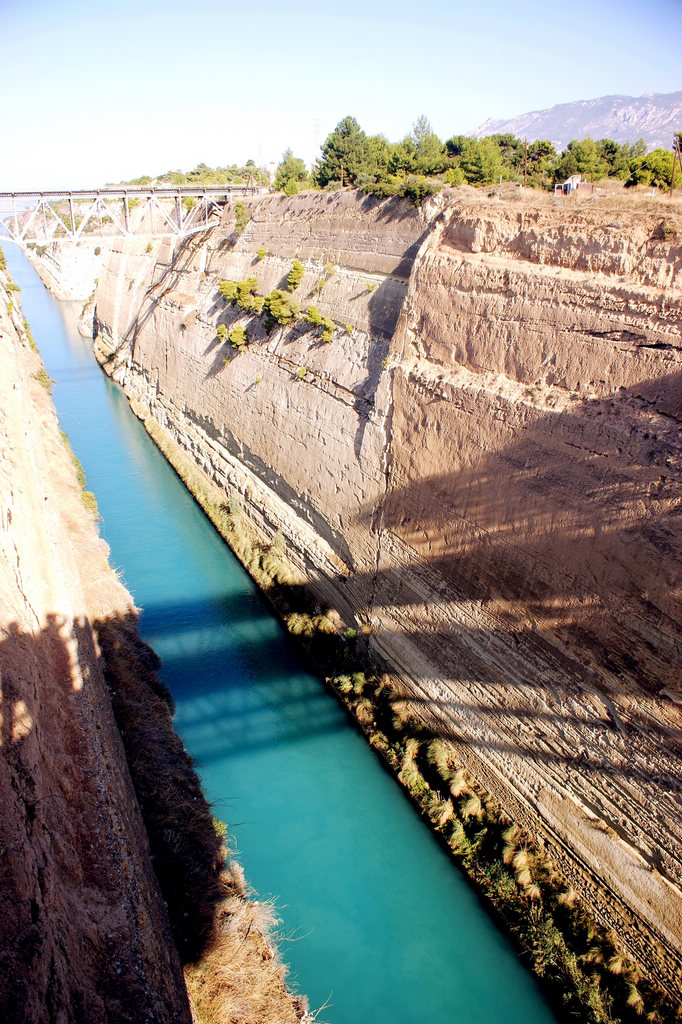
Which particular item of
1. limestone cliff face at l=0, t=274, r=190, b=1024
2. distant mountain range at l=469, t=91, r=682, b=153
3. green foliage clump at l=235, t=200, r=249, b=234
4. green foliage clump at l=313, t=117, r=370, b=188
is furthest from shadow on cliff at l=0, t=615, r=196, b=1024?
distant mountain range at l=469, t=91, r=682, b=153

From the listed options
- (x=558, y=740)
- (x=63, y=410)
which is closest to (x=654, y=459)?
(x=558, y=740)

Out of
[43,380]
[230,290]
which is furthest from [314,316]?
[43,380]

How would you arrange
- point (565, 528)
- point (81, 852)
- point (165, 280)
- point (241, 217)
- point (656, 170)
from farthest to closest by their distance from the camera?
point (165, 280) < point (241, 217) < point (656, 170) < point (565, 528) < point (81, 852)

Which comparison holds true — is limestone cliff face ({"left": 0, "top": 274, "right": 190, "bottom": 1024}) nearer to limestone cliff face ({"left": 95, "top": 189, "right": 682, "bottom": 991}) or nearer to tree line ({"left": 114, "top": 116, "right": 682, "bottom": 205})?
limestone cliff face ({"left": 95, "top": 189, "right": 682, "bottom": 991})

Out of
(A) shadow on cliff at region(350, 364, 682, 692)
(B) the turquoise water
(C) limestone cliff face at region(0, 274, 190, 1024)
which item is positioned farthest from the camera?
(B) the turquoise water

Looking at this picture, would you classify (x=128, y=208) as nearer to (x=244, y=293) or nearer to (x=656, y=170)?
(x=244, y=293)

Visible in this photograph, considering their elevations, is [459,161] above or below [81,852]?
above

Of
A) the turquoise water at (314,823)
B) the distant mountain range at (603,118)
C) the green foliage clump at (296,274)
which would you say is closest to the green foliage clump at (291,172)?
the green foliage clump at (296,274)
